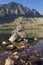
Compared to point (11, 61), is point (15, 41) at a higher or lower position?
lower

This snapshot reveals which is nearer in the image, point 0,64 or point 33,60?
point 0,64

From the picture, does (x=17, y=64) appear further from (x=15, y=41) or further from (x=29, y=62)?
(x=15, y=41)

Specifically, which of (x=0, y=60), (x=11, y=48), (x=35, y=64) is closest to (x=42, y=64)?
(x=35, y=64)

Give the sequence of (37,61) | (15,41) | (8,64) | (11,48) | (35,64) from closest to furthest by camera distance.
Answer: (8,64)
(35,64)
(37,61)
(11,48)
(15,41)

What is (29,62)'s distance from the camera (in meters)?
27.4

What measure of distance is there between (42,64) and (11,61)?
17.9 feet

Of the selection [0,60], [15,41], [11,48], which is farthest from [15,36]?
[0,60]

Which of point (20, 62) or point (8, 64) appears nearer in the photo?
point (8, 64)

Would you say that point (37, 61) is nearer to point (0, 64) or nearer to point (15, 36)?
point (0, 64)

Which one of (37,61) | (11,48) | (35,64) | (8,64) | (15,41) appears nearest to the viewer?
(8,64)

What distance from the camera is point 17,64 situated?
26.1 meters

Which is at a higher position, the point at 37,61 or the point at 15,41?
the point at 37,61

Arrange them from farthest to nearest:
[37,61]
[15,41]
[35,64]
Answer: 1. [15,41]
2. [37,61]
3. [35,64]

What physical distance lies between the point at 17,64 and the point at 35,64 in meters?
3.24
